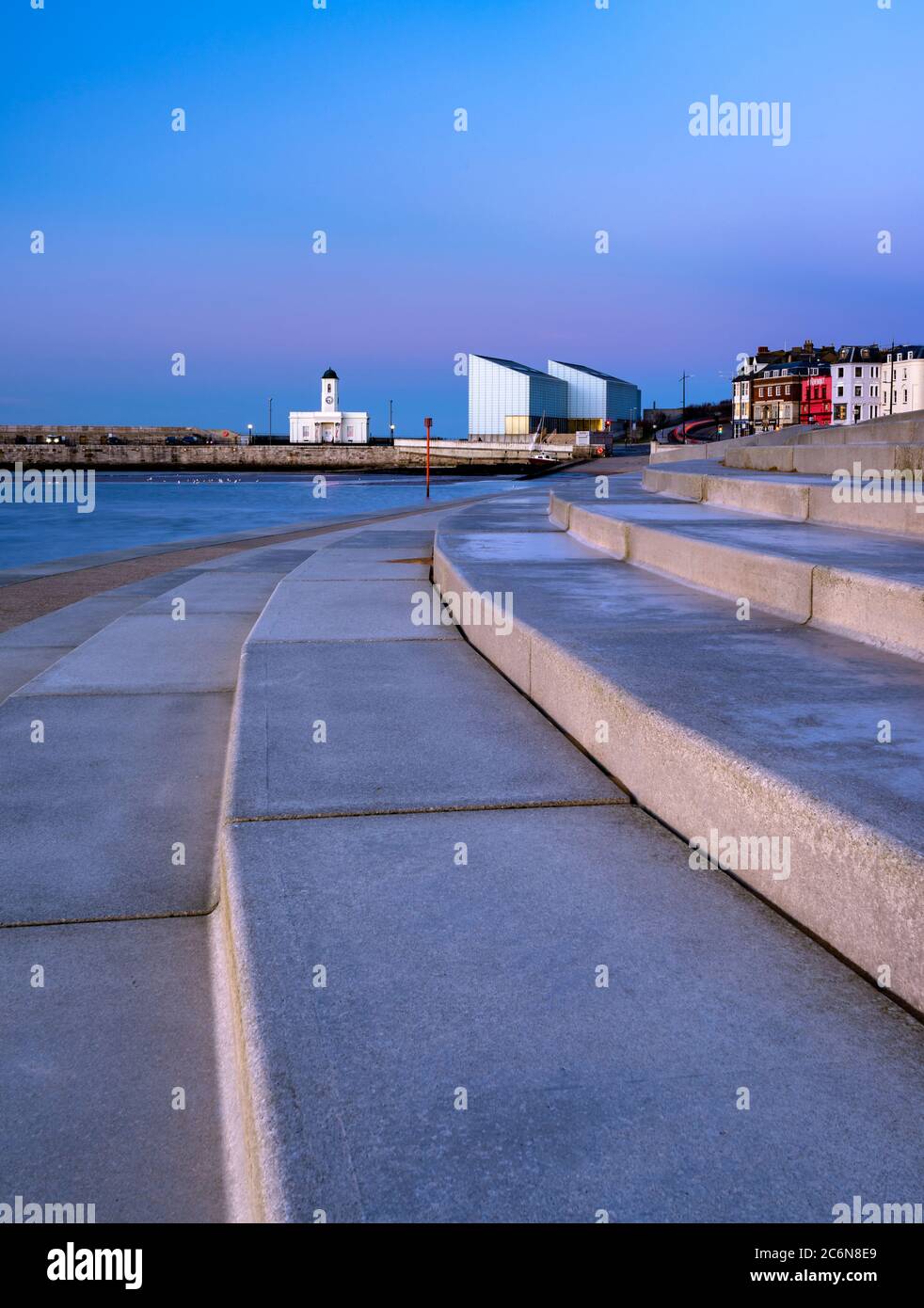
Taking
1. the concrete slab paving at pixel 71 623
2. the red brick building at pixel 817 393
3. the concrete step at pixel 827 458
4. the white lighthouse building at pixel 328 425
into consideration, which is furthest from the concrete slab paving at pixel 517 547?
the white lighthouse building at pixel 328 425

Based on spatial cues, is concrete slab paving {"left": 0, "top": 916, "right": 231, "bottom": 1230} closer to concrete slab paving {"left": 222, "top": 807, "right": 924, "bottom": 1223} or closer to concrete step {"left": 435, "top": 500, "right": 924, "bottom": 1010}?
concrete slab paving {"left": 222, "top": 807, "right": 924, "bottom": 1223}

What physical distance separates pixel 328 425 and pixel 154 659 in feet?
452

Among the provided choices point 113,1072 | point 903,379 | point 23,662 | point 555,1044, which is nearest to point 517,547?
point 23,662

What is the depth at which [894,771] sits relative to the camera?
235cm

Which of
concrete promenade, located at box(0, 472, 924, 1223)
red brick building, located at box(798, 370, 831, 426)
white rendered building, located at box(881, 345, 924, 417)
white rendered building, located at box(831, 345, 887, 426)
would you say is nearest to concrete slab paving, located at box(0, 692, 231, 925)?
concrete promenade, located at box(0, 472, 924, 1223)

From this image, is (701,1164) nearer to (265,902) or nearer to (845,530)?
(265,902)

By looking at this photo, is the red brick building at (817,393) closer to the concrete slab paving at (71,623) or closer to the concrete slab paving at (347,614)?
the concrete slab paving at (71,623)

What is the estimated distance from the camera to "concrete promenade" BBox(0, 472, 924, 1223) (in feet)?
4.88

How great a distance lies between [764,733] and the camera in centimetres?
266

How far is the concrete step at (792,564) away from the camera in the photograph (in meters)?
3.80

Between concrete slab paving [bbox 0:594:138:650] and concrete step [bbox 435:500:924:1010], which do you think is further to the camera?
concrete slab paving [bbox 0:594:138:650]

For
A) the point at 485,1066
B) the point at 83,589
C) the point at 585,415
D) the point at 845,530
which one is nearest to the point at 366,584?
the point at 845,530

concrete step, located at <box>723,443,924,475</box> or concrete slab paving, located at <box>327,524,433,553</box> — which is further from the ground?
concrete step, located at <box>723,443,924,475</box>

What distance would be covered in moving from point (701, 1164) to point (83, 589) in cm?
947
